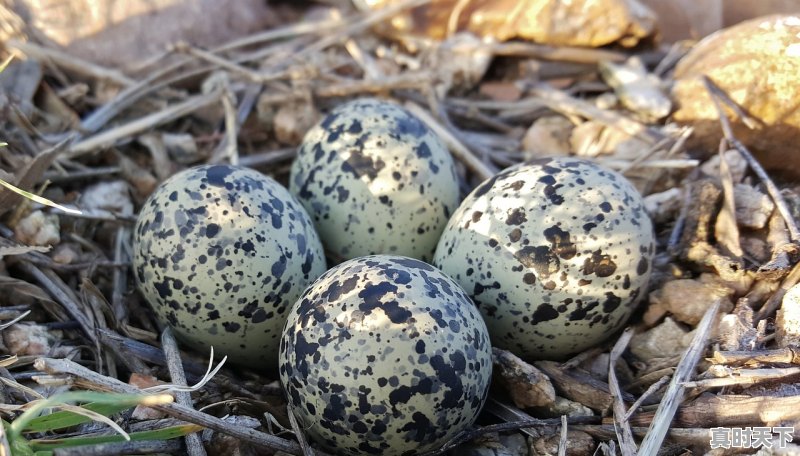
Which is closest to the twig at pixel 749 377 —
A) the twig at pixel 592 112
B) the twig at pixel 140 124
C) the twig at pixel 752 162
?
the twig at pixel 752 162

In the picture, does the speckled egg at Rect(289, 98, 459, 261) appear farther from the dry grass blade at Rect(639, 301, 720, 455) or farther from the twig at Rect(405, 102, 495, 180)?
the dry grass blade at Rect(639, 301, 720, 455)

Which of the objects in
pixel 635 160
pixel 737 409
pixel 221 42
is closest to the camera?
pixel 737 409

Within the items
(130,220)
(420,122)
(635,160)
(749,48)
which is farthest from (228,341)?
(749,48)

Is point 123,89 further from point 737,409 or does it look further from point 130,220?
point 737,409

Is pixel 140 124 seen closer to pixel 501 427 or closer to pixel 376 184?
pixel 376 184

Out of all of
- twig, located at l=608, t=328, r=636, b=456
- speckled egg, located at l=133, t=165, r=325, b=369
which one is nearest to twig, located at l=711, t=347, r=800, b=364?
twig, located at l=608, t=328, r=636, b=456

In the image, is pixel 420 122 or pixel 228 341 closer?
pixel 228 341

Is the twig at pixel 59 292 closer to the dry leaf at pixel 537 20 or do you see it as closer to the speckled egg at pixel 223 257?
the speckled egg at pixel 223 257
